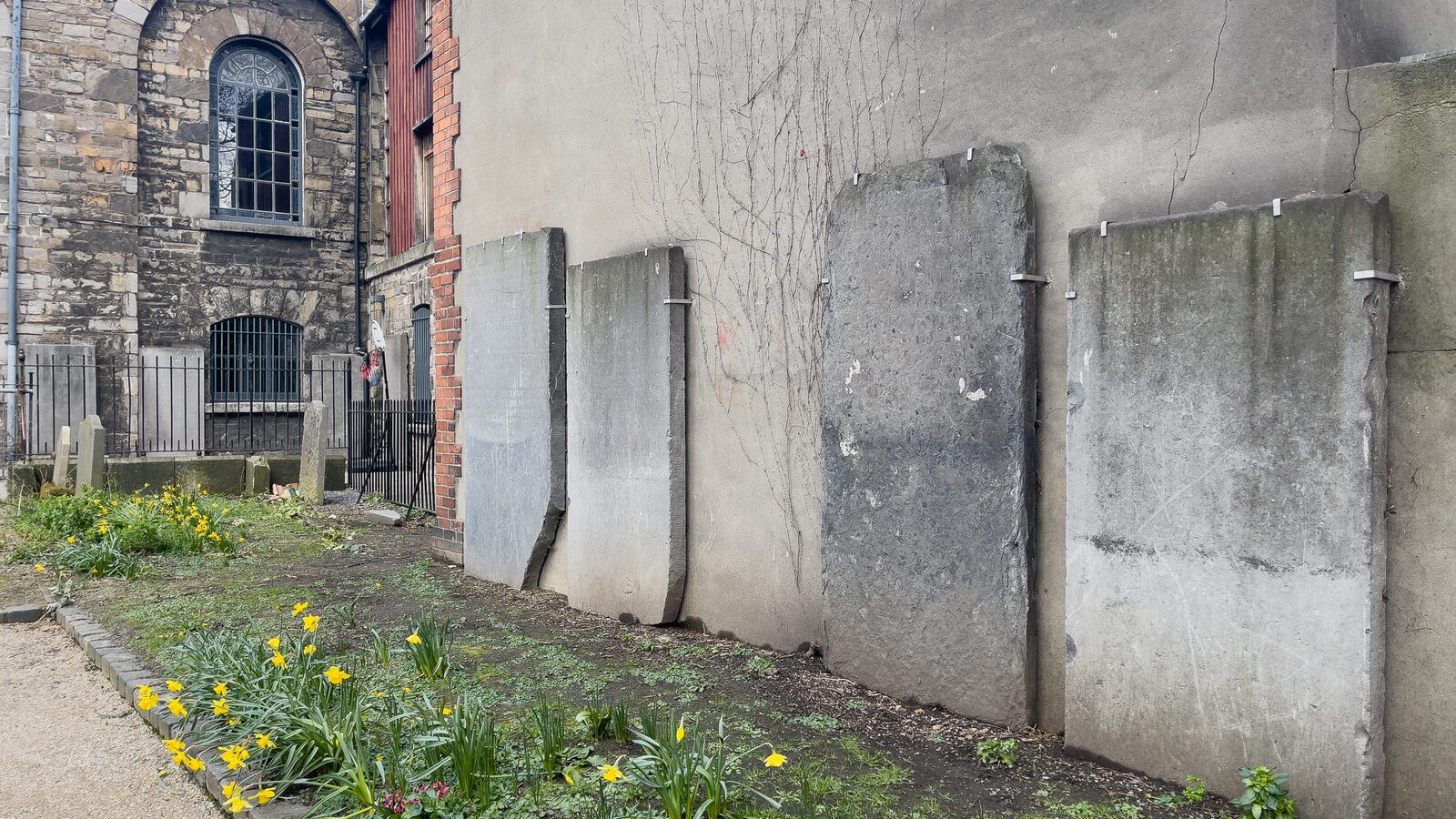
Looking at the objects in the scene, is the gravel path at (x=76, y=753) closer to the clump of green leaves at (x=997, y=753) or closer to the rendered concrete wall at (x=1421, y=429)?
the clump of green leaves at (x=997, y=753)

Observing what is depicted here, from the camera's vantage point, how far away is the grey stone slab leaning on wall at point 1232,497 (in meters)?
2.81

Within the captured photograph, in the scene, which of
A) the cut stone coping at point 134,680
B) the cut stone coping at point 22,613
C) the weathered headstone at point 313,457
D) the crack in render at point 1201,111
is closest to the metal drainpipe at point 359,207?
the weathered headstone at point 313,457

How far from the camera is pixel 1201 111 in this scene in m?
3.27

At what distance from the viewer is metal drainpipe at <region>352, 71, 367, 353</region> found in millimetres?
17125

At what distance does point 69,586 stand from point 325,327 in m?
10.6

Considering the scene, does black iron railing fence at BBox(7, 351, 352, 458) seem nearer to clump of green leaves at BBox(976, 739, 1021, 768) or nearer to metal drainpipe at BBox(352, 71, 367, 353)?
metal drainpipe at BBox(352, 71, 367, 353)

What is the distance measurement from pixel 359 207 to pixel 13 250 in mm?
4919

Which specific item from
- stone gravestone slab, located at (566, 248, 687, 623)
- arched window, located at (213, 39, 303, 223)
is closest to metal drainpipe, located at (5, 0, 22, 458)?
arched window, located at (213, 39, 303, 223)

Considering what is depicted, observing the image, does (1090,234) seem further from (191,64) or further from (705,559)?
(191,64)

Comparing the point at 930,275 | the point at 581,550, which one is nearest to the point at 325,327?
the point at 581,550

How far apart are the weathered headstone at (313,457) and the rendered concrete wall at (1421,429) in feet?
35.9

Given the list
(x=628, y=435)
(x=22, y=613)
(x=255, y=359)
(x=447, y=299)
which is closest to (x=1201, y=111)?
(x=628, y=435)

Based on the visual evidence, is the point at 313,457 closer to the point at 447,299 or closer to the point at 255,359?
the point at 447,299

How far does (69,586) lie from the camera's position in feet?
22.3
